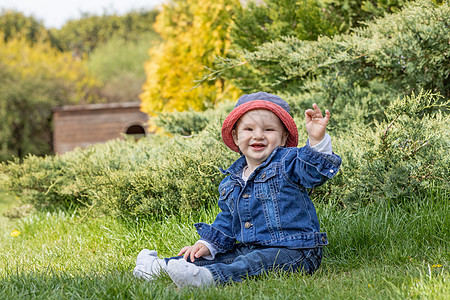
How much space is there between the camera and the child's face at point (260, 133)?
2.38 metres

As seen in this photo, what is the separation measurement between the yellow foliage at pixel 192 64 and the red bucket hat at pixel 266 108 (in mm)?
3740

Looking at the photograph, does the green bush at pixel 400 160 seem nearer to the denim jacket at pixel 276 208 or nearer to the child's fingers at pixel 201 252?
the denim jacket at pixel 276 208

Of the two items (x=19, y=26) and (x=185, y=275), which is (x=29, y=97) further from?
(x=19, y=26)

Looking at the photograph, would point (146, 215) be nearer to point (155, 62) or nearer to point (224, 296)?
point (224, 296)

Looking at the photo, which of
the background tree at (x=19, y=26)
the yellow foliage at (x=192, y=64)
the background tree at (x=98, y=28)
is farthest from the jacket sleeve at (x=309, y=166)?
the background tree at (x=98, y=28)

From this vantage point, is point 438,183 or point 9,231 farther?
point 9,231

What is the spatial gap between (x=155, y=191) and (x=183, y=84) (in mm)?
3428

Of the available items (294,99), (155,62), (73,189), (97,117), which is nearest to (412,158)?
(294,99)

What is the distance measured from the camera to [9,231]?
14.5 ft

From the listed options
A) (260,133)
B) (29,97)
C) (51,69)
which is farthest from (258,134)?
(51,69)

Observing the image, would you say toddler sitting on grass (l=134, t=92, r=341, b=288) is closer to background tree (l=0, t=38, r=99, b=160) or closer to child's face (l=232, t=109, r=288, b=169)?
child's face (l=232, t=109, r=288, b=169)

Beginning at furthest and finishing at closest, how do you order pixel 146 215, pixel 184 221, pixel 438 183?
1. pixel 146 215
2. pixel 184 221
3. pixel 438 183

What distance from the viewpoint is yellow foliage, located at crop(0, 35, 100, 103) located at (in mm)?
14780

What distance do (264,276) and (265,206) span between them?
372 millimetres
